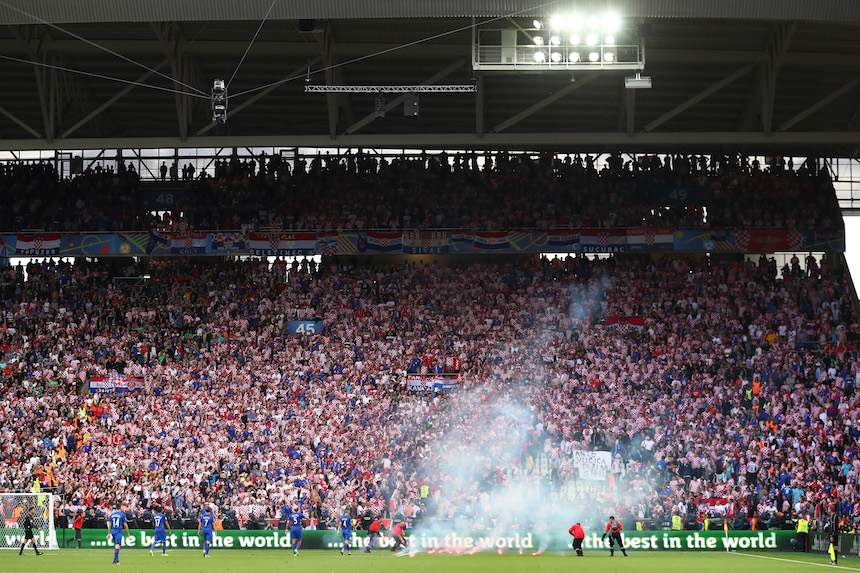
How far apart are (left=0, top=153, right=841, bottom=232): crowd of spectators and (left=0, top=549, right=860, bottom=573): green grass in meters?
16.1

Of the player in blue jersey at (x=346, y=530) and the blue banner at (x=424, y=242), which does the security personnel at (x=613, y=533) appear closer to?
the player in blue jersey at (x=346, y=530)

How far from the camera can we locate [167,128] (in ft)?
149

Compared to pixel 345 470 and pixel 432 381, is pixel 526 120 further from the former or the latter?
pixel 345 470

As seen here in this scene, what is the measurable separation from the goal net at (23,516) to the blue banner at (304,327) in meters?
11.6

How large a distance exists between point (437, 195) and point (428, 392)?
403 inches

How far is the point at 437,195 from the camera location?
42906 mm

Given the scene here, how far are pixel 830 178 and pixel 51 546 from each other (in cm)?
3351

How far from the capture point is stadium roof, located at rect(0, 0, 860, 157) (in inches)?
1096

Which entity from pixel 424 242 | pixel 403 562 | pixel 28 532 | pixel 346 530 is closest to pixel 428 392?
pixel 424 242

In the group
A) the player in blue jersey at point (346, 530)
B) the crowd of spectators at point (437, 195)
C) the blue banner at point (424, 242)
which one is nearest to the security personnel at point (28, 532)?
the player in blue jersey at point (346, 530)

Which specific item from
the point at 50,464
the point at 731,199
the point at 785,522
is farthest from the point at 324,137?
the point at 785,522

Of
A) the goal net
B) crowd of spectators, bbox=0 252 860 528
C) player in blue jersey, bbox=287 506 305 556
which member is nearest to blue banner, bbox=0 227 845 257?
crowd of spectators, bbox=0 252 860 528

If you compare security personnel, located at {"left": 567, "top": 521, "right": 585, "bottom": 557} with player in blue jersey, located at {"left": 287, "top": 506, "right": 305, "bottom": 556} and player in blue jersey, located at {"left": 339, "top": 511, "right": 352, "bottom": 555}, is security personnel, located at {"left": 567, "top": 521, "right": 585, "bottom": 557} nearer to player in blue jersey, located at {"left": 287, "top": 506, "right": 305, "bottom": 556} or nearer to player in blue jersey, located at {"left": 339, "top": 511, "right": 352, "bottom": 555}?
player in blue jersey, located at {"left": 339, "top": 511, "right": 352, "bottom": 555}

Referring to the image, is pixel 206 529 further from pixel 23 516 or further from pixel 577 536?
pixel 577 536
